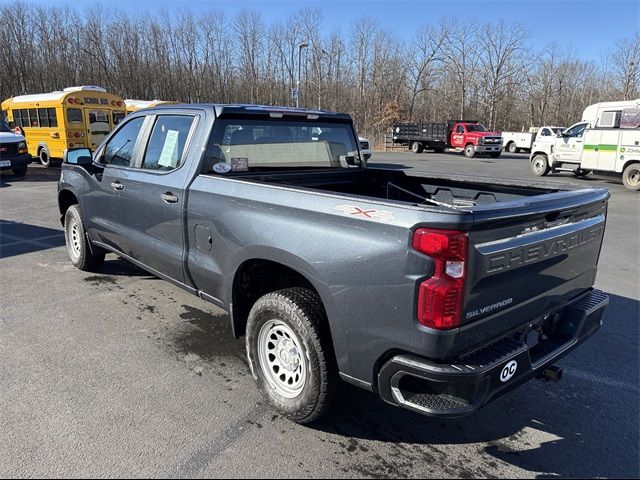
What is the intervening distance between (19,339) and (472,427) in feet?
12.2

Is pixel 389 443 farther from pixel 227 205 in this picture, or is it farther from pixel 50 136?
pixel 50 136

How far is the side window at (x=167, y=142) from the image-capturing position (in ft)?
12.8

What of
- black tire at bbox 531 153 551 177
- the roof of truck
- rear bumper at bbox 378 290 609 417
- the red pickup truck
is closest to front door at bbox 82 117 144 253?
the roof of truck

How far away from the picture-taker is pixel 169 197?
3824 millimetres

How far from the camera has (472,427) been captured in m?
3.03

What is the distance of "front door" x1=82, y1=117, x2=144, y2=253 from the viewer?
4531 mm

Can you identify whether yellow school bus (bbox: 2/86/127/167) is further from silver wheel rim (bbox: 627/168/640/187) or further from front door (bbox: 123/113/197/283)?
silver wheel rim (bbox: 627/168/640/187)

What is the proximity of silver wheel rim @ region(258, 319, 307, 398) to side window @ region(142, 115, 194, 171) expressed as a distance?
1.64 meters

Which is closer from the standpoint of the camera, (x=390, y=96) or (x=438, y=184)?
(x=438, y=184)

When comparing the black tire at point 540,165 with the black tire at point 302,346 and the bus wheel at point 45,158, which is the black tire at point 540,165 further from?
the bus wheel at point 45,158

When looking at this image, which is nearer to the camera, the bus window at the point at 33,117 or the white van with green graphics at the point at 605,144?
the white van with green graphics at the point at 605,144

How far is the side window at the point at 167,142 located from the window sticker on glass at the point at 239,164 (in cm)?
43

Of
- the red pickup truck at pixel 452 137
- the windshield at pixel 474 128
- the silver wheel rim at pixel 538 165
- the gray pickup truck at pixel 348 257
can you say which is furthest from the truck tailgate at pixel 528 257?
the windshield at pixel 474 128

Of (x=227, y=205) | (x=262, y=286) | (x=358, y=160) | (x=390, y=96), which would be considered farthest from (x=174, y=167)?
(x=390, y=96)
